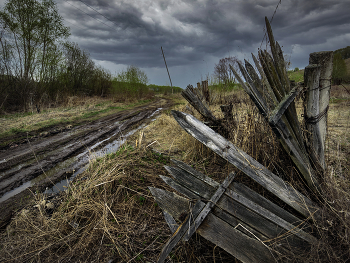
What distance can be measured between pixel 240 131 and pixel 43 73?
20.6m

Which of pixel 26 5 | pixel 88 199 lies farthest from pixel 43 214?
pixel 26 5

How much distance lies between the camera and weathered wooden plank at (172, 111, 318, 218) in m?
1.95

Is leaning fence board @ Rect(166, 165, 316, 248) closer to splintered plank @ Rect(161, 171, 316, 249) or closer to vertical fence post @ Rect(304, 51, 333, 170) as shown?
splintered plank @ Rect(161, 171, 316, 249)

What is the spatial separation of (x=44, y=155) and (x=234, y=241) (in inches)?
244

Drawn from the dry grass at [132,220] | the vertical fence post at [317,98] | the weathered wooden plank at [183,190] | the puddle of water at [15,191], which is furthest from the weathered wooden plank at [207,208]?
the puddle of water at [15,191]

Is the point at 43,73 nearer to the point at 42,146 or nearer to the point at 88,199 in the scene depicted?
the point at 42,146

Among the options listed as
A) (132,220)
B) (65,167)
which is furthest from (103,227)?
(65,167)

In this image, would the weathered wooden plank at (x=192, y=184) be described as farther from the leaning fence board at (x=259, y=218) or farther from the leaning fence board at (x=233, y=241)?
the leaning fence board at (x=233, y=241)

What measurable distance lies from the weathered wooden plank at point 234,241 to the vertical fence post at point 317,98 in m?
1.35

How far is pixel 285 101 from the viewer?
2.01 meters

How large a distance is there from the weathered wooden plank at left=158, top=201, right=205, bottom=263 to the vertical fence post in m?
1.68

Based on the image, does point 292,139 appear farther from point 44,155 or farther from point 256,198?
point 44,155

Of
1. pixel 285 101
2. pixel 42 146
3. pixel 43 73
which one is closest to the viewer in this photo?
pixel 285 101

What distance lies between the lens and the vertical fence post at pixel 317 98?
7.52 feet
